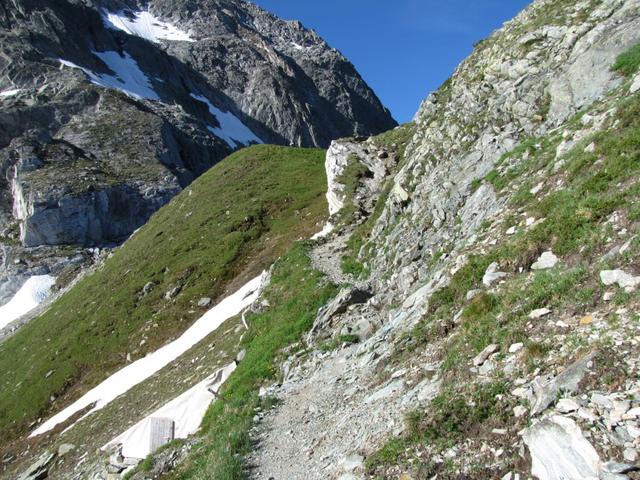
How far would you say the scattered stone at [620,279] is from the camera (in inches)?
332

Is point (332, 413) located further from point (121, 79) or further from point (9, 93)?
point (121, 79)

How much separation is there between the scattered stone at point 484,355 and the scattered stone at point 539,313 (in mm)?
985

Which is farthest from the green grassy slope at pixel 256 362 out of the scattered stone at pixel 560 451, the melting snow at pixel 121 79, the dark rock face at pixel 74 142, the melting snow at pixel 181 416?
the melting snow at pixel 121 79

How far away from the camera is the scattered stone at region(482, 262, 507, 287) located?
12.1 metres

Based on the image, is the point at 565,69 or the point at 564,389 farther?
the point at 565,69

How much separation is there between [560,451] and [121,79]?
205501mm

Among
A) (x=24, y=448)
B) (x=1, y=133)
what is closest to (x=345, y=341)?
(x=24, y=448)

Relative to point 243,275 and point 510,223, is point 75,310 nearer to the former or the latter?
point 243,275

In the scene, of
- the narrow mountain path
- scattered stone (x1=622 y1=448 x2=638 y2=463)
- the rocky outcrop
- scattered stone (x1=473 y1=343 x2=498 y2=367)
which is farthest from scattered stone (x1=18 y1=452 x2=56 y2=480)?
scattered stone (x1=622 y1=448 x2=638 y2=463)

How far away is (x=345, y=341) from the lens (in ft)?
54.5

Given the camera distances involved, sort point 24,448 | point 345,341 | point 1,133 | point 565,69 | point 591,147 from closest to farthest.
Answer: point 591,147 → point 345,341 → point 565,69 → point 24,448 → point 1,133

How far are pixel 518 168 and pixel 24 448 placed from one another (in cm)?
3592

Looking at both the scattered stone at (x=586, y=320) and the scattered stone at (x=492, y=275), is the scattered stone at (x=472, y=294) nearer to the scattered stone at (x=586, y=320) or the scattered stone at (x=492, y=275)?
the scattered stone at (x=492, y=275)

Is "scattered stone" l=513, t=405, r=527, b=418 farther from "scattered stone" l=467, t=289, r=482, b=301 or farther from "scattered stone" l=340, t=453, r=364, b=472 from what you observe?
"scattered stone" l=467, t=289, r=482, b=301
